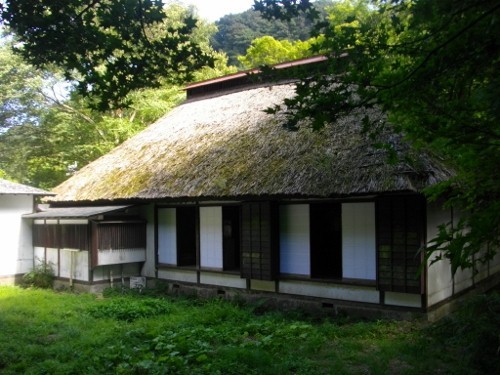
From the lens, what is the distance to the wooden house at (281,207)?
8047 mm

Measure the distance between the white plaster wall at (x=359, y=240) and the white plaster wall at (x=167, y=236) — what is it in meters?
4.74

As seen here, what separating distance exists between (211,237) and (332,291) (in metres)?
3.40

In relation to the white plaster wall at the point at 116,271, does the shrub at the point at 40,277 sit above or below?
below

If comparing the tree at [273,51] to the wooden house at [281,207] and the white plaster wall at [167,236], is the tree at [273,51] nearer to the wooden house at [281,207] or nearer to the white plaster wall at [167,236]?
the wooden house at [281,207]

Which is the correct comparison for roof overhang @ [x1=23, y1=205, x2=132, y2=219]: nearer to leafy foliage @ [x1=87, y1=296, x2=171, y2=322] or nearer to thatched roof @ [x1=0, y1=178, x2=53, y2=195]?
thatched roof @ [x1=0, y1=178, x2=53, y2=195]

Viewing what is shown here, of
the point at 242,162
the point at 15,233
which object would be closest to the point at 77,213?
the point at 15,233

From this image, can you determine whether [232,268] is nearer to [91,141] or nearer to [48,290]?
[48,290]

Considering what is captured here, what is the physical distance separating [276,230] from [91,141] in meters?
13.3

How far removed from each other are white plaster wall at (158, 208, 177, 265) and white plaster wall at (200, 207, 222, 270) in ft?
3.02

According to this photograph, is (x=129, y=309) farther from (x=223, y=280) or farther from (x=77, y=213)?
(x=77, y=213)

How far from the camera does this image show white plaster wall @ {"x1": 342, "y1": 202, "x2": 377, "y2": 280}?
8.59 m

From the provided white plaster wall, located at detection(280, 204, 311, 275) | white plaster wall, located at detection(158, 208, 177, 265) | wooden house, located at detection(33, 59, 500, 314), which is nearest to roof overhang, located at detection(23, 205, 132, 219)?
wooden house, located at detection(33, 59, 500, 314)

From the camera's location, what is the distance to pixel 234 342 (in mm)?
6914

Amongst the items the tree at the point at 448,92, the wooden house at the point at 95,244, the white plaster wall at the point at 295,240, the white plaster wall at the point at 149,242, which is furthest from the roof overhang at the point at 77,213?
the tree at the point at 448,92
